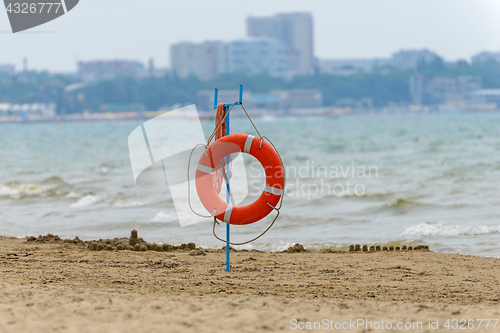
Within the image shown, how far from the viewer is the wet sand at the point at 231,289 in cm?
270

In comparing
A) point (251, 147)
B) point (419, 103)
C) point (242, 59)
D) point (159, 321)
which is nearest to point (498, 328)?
point (159, 321)

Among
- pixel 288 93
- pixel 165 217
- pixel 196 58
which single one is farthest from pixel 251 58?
pixel 165 217

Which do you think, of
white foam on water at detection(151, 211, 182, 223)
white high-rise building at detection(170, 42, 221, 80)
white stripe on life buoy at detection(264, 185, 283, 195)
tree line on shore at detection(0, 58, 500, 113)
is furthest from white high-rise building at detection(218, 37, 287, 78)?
white stripe on life buoy at detection(264, 185, 283, 195)

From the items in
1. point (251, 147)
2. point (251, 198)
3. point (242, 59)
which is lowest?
point (251, 198)

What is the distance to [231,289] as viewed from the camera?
11.9 feet

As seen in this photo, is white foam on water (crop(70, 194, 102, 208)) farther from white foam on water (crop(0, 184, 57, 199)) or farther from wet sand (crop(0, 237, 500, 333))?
wet sand (crop(0, 237, 500, 333))

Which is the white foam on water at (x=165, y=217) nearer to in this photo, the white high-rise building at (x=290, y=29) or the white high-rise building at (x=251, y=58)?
the white high-rise building at (x=251, y=58)

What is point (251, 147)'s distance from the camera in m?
4.11

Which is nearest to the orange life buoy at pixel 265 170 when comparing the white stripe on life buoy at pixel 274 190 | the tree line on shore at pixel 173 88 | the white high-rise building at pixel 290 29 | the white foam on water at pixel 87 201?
the white stripe on life buoy at pixel 274 190

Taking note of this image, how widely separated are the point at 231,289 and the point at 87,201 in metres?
5.94

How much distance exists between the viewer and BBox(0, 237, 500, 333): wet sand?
2.70 m

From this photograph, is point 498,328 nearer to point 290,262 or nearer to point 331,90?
point 290,262

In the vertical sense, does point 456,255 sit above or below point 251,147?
below

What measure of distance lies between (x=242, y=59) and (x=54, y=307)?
108388 mm
